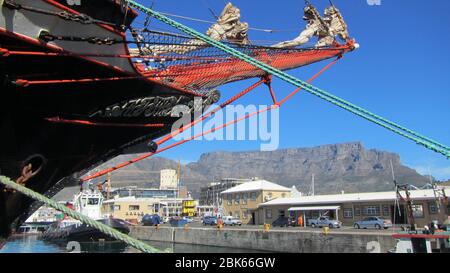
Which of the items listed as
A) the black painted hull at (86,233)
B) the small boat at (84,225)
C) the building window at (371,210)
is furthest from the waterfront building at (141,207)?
the building window at (371,210)

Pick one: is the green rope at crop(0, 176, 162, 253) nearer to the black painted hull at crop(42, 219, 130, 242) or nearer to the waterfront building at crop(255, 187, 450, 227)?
the waterfront building at crop(255, 187, 450, 227)

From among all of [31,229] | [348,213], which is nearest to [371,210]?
[348,213]

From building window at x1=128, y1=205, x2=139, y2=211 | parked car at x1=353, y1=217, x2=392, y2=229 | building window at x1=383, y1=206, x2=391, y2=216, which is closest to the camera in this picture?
parked car at x1=353, y1=217, x2=392, y2=229

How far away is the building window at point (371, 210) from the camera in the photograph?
3469 centimetres

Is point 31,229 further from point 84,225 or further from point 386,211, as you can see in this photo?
point 386,211

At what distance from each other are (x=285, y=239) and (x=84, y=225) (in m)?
17.3

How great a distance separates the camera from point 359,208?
119ft

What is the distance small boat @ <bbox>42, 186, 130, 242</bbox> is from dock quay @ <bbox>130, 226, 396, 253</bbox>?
210 inches

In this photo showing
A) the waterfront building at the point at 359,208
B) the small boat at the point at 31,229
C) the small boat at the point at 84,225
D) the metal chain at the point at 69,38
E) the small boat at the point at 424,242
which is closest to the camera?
the metal chain at the point at 69,38

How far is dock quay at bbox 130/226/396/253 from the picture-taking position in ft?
76.2

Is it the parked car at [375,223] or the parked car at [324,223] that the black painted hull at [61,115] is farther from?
the parked car at [324,223]

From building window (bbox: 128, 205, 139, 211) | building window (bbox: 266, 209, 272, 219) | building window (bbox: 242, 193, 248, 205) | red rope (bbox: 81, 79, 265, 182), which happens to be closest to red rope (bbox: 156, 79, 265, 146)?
red rope (bbox: 81, 79, 265, 182)

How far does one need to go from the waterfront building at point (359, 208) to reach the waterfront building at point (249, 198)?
2702 millimetres

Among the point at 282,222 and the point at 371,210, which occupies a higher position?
the point at 371,210
